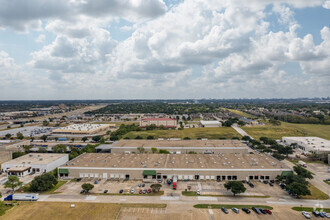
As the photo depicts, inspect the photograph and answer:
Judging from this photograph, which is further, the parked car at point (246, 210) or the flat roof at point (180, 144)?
the flat roof at point (180, 144)

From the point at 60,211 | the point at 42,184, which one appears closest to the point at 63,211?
the point at 60,211

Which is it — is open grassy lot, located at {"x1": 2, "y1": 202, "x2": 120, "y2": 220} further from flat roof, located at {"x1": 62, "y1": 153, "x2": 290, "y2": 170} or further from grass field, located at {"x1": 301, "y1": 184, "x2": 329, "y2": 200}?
grass field, located at {"x1": 301, "y1": 184, "x2": 329, "y2": 200}

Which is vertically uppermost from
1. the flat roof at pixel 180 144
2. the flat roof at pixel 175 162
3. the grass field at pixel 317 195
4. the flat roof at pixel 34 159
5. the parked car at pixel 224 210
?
the flat roof at pixel 180 144

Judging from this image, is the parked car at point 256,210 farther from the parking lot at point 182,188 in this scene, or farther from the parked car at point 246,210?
the parking lot at point 182,188

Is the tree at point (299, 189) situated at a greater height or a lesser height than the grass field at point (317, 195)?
greater

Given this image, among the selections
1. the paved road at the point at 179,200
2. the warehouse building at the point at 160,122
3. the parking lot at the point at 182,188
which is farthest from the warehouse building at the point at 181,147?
the warehouse building at the point at 160,122

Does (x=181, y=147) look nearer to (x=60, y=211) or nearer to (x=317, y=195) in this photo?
(x=317, y=195)
